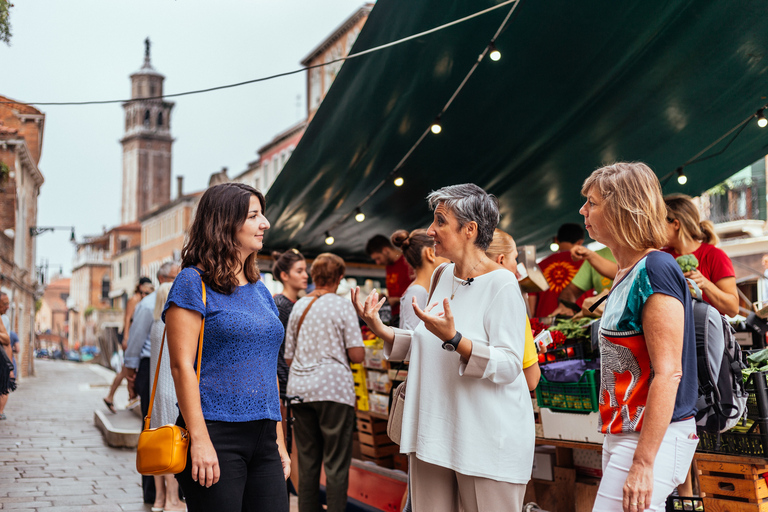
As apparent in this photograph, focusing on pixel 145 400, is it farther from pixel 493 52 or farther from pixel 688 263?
pixel 688 263

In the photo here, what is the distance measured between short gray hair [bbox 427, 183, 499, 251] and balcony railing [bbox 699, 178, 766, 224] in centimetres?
1913

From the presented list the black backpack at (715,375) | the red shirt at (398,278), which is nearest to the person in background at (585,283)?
the red shirt at (398,278)

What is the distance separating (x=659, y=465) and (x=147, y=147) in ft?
337

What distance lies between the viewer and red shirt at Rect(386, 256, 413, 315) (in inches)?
229

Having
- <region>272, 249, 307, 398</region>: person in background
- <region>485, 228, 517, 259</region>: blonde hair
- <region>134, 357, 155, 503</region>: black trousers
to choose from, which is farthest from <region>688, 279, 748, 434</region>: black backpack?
<region>134, 357, 155, 503</region>: black trousers

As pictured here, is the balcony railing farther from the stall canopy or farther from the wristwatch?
the wristwatch

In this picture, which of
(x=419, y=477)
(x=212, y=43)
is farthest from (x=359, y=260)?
(x=419, y=477)

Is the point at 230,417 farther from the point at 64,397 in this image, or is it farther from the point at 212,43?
the point at 64,397

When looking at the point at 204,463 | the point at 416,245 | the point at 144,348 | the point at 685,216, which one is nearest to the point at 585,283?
the point at 685,216

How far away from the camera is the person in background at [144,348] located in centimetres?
555

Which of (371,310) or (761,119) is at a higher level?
(761,119)

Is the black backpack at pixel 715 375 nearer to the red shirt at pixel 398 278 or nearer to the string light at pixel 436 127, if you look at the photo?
the red shirt at pixel 398 278

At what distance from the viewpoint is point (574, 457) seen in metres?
4.41

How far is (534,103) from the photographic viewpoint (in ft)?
18.2
